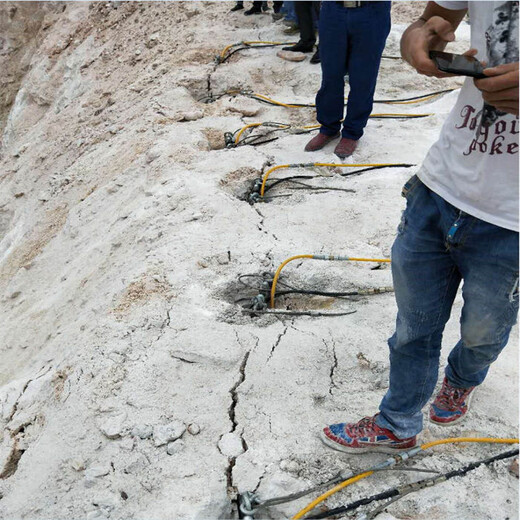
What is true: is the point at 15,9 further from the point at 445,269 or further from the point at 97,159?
the point at 445,269

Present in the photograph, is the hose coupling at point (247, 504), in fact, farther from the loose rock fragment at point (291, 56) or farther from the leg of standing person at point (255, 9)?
the leg of standing person at point (255, 9)

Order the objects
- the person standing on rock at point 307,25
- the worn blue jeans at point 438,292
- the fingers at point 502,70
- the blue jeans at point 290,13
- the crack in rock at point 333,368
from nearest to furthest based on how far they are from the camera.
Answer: the fingers at point 502,70 → the worn blue jeans at point 438,292 → the crack in rock at point 333,368 → the person standing on rock at point 307,25 → the blue jeans at point 290,13

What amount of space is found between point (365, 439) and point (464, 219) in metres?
0.92

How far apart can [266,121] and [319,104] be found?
0.87 m

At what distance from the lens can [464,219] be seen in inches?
57.1

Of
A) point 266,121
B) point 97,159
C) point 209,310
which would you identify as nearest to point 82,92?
point 97,159

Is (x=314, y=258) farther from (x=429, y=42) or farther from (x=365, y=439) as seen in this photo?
(x=429, y=42)

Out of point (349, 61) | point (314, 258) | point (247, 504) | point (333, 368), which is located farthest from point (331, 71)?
point (247, 504)

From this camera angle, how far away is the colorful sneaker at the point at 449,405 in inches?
80.1

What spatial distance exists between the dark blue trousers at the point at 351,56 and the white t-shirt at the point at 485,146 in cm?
241

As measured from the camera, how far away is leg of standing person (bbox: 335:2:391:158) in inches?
145

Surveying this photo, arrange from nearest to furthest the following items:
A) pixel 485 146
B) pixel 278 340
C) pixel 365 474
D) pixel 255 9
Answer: pixel 485 146 < pixel 365 474 < pixel 278 340 < pixel 255 9

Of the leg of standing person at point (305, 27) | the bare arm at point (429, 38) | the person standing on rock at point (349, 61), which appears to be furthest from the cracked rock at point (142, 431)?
the leg of standing person at point (305, 27)

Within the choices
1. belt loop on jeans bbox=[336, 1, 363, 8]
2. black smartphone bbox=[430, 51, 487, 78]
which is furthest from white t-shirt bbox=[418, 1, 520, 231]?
belt loop on jeans bbox=[336, 1, 363, 8]
